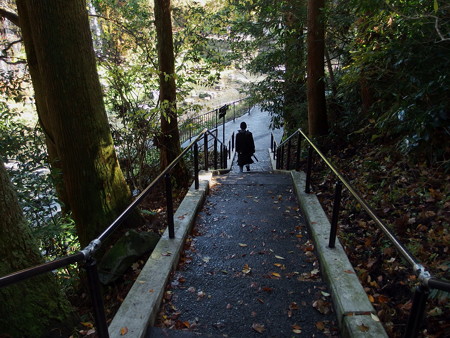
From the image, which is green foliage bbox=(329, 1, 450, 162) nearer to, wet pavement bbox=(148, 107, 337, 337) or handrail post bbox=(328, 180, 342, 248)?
handrail post bbox=(328, 180, 342, 248)

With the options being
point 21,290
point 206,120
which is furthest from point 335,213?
point 206,120

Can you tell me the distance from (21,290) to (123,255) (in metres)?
1.16

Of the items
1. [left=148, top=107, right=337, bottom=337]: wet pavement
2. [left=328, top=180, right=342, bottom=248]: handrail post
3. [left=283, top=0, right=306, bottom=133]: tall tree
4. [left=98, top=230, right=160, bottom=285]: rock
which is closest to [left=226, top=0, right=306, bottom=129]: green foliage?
[left=283, top=0, right=306, bottom=133]: tall tree

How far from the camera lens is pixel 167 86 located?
665 cm

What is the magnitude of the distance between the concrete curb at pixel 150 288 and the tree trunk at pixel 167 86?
284cm

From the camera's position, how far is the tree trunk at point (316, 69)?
6664mm

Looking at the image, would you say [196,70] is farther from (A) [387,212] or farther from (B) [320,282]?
(B) [320,282]

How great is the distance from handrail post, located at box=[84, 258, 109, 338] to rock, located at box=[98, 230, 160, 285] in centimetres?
159

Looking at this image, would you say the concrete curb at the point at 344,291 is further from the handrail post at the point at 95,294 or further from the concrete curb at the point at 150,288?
the handrail post at the point at 95,294

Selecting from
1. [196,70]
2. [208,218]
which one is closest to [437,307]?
[208,218]

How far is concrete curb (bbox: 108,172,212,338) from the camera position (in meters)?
2.17

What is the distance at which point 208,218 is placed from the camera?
441 centimetres

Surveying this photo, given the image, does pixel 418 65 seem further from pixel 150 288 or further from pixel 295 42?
pixel 295 42

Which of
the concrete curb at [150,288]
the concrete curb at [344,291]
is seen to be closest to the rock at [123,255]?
the concrete curb at [150,288]
